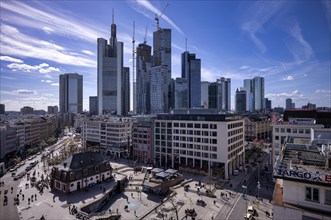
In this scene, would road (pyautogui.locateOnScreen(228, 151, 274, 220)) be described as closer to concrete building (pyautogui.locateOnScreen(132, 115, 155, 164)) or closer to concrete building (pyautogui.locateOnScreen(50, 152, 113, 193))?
concrete building (pyautogui.locateOnScreen(50, 152, 113, 193))

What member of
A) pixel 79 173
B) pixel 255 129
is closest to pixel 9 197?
pixel 79 173

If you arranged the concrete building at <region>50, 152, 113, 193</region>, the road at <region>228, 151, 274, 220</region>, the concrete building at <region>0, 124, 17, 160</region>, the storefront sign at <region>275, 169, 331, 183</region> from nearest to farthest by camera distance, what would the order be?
the storefront sign at <region>275, 169, 331, 183</region>
the road at <region>228, 151, 274, 220</region>
the concrete building at <region>50, 152, 113, 193</region>
the concrete building at <region>0, 124, 17, 160</region>

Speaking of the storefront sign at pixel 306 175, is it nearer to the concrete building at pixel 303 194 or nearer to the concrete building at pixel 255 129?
the concrete building at pixel 303 194

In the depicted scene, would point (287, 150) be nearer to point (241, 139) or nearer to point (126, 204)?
point (126, 204)

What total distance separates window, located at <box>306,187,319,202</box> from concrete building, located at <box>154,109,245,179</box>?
55.3m

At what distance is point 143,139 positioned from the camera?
102 metres

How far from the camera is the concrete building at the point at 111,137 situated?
116750mm

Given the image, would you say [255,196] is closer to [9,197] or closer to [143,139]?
[143,139]

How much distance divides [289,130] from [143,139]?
61.7 m

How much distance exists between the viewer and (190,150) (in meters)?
86.2

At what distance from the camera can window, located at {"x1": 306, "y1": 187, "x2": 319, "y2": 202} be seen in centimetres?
1760

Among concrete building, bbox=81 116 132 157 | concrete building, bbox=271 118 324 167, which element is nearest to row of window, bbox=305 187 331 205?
concrete building, bbox=271 118 324 167

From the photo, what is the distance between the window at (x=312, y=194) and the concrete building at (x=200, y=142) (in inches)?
2179

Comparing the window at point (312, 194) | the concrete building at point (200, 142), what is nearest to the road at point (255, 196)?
the concrete building at point (200, 142)
